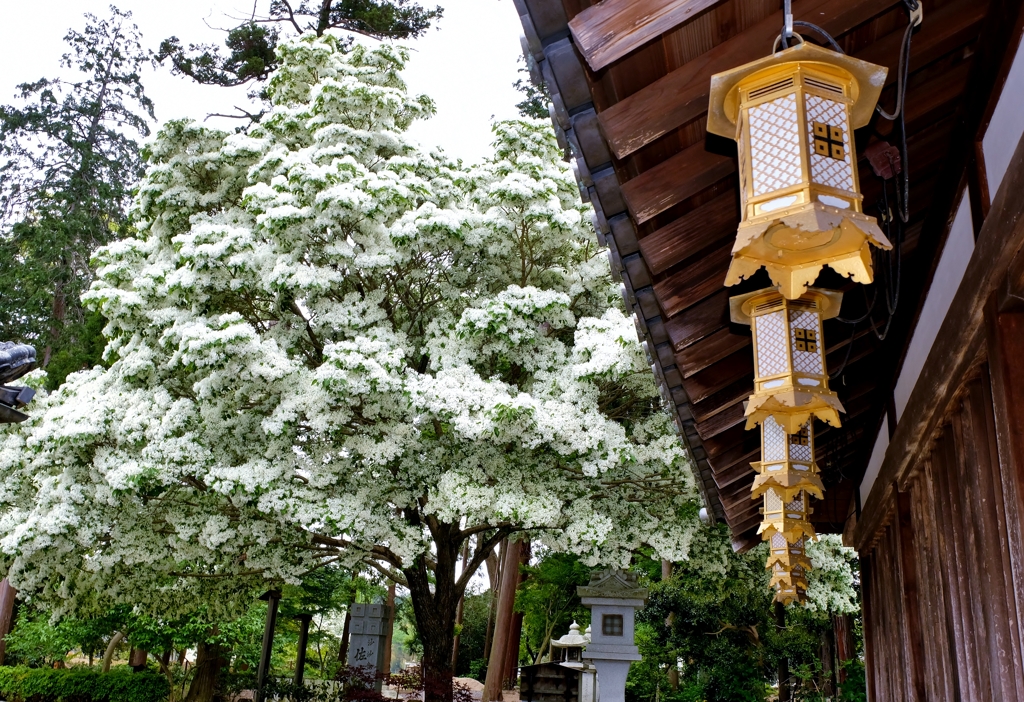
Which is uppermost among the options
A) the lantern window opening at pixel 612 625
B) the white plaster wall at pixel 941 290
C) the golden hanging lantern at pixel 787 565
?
the white plaster wall at pixel 941 290

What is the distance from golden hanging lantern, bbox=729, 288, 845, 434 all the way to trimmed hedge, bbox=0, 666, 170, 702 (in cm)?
1661

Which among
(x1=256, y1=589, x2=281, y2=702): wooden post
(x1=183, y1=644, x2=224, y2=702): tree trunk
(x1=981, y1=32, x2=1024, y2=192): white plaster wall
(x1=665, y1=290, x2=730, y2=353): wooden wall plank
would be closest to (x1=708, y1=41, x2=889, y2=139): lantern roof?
(x1=981, y1=32, x2=1024, y2=192): white plaster wall

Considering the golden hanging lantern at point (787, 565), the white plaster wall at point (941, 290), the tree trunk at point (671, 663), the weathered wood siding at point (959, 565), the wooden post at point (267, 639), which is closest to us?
the weathered wood siding at point (959, 565)

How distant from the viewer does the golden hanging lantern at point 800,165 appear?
207 cm

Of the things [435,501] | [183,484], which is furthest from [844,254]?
[183,484]

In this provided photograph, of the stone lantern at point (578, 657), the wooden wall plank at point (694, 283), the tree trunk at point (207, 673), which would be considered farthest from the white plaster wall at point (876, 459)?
the tree trunk at point (207, 673)

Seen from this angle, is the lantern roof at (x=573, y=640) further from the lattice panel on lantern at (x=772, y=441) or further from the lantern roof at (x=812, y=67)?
the lantern roof at (x=812, y=67)

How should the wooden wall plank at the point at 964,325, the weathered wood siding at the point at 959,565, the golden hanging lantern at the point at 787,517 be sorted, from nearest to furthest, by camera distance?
the wooden wall plank at the point at 964,325 < the weathered wood siding at the point at 959,565 < the golden hanging lantern at the point at 787,517

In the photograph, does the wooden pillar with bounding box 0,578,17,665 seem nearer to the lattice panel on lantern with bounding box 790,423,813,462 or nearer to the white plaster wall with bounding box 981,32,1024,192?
the lattice panel on lantern with bounding box 790,423,813,462

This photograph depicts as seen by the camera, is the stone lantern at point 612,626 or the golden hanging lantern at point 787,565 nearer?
the golden hanging lantern at point 787,565

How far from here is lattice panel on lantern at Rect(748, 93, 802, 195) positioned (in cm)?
212

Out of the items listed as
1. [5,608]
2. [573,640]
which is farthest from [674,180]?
[5,608]

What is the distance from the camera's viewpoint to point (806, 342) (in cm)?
392

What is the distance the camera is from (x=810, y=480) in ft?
15.9
